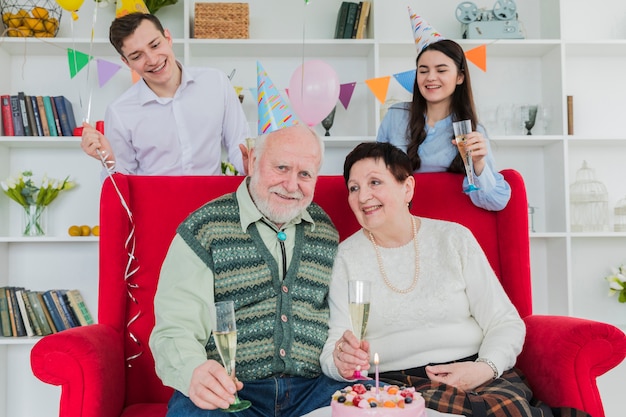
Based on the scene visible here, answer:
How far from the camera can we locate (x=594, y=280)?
431 centimetres

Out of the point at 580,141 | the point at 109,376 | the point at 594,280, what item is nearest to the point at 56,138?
the point at 109,376

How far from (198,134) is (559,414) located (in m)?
1.75

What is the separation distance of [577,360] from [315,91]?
1492mm

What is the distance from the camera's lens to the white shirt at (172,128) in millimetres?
2959

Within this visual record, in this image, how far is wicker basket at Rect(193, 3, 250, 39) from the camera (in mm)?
4000

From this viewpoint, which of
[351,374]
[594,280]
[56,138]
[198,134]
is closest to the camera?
[351,374]

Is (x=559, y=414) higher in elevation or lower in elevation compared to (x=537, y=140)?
lower

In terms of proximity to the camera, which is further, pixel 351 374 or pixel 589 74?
pixel 589 74

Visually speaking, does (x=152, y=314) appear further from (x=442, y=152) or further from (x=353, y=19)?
(x=353, y=19)

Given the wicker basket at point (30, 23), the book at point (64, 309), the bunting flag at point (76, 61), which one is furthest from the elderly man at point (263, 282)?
the wicker basket at point (30, 23)

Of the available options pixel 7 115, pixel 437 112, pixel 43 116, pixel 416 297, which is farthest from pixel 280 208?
pixel 7 115

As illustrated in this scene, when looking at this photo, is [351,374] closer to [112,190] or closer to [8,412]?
[112,190]

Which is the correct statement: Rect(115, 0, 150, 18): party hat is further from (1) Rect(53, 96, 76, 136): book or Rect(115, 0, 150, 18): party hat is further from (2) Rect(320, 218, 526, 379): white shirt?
(2) Rect(320, 218, 526, 379): white shirt

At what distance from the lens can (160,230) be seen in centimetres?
237
